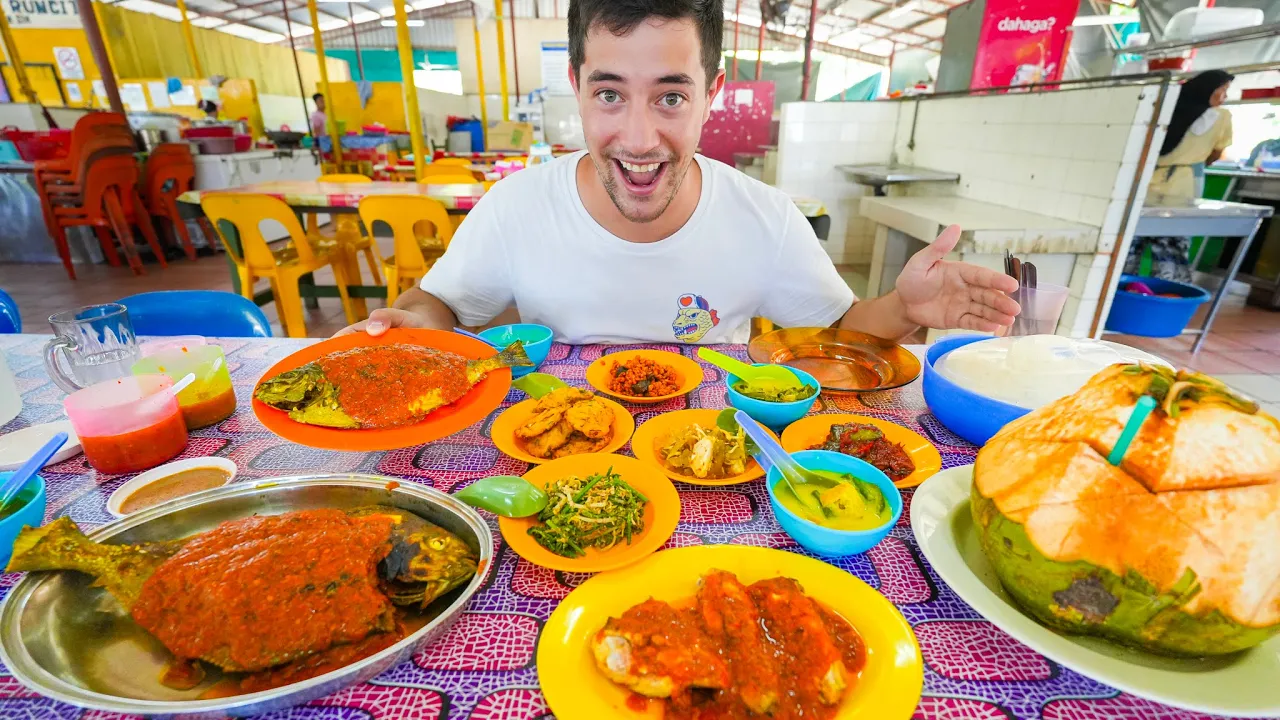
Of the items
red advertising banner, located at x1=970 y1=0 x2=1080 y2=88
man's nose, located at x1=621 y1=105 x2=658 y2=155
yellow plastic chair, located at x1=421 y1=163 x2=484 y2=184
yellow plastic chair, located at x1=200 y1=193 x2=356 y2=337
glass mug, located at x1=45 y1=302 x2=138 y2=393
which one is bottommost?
yellow plastic chair, located at x1=200 y1=193 x2=356 y2=337

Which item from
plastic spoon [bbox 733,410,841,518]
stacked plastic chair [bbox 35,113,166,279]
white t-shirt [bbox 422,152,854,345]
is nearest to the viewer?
plastic spoon [bbox 733,410,841,518]

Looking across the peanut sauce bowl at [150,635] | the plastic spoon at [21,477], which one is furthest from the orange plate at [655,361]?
the plastic spoon at [21,477]

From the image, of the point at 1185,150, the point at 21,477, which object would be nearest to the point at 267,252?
the point at 21,477

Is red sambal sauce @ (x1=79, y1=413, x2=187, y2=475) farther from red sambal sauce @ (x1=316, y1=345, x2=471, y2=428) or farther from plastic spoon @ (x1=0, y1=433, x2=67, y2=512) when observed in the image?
red sambal sauce @ (x1=316, y1=345, x2=471, y2=428)

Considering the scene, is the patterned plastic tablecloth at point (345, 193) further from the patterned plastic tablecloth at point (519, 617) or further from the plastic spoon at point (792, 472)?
the plastic spoon at point (792, 472)

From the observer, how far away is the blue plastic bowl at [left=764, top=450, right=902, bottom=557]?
874mm

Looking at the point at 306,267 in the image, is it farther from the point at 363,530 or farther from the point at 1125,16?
the point at 1125,16

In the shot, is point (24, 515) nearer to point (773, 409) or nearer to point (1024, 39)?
point (773, 409)

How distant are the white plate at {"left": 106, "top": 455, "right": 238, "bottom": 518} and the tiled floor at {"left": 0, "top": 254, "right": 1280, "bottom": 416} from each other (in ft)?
14.7

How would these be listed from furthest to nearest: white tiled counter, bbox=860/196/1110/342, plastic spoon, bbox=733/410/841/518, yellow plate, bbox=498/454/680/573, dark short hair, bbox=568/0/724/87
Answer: white tiled counter, bbox=860/196/1110/342 < dark short hair, bbox=568/0/724/87 < plastic spoon, bbox=733/410/841/518 < yellow plate, bbox=498/454/680/573

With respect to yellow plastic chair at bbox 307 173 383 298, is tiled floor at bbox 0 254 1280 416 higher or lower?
lower

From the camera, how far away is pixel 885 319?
6.24ft

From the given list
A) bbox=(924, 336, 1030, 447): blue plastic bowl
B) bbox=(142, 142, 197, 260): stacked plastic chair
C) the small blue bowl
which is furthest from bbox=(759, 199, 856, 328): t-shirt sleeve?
bbox=(142, 142, 197, 260): stacked plastic chair

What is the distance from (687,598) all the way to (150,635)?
74 cm
